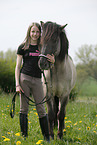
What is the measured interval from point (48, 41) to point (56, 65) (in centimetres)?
65

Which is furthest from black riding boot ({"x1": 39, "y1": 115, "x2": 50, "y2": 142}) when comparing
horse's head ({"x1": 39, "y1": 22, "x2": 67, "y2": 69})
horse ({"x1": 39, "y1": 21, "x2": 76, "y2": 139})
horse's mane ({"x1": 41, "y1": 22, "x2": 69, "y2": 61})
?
horse's mane ({"x1": 41, "y1": 22, "x2": 69, "y2": 61})

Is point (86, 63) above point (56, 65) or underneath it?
underneath

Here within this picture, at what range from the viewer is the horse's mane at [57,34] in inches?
114

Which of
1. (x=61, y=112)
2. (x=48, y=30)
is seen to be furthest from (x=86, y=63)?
(x=48, y=30)

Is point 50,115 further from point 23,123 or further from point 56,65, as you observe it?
point 56,65

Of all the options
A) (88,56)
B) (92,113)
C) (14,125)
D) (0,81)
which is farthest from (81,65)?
(14,125)

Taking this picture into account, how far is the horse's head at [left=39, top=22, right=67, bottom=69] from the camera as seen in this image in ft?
9.19

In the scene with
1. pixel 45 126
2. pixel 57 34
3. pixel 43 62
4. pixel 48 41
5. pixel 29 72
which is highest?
pixel 57 34

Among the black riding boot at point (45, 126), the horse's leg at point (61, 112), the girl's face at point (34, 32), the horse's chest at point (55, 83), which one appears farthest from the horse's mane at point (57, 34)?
the black riding boot at point (45, 126)

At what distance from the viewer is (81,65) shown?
28.7 m

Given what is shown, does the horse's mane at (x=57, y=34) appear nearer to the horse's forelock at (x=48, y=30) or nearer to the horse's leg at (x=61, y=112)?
the horse's forelock at (x=48, y=30)

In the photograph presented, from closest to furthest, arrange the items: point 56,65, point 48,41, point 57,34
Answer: point 48,41 → point 57,34 → point 56,65

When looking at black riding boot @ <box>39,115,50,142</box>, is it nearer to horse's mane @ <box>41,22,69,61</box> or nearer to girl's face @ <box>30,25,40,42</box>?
horse's mane @ <box>41,22,69,61</box>

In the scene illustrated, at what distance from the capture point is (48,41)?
2.88 m
